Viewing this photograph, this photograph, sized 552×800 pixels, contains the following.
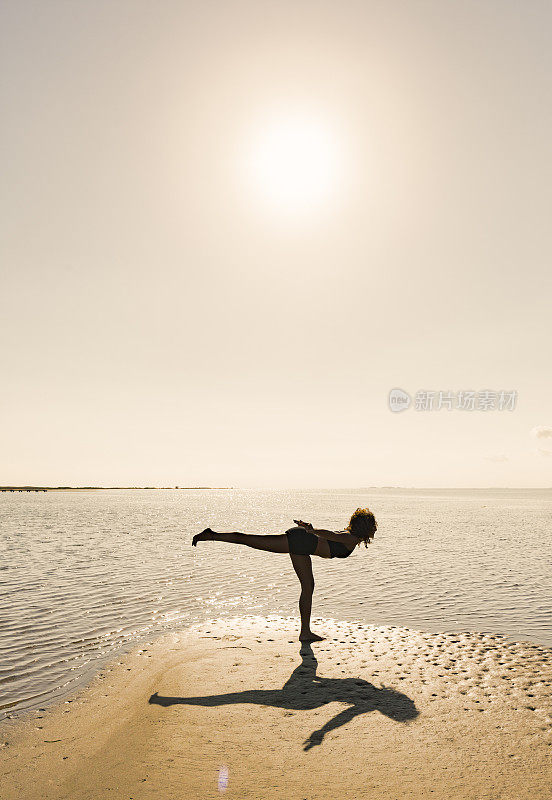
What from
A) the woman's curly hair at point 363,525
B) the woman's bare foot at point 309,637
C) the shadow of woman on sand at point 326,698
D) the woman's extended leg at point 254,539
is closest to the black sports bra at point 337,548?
the woman's curly hair at point 363,525

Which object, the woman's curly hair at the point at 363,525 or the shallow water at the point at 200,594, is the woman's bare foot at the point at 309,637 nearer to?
the woman's curly hair at the point at 363,525

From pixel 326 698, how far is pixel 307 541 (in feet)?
10.1

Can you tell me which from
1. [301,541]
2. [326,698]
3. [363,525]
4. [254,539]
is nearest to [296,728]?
[326,698]

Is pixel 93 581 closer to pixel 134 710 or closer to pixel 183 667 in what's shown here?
pixel 183 667

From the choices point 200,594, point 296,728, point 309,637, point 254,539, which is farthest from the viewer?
point 200,594

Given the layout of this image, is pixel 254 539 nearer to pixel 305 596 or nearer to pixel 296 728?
pixel 305 596

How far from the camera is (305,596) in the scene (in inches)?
415

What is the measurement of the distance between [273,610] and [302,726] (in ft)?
24.1

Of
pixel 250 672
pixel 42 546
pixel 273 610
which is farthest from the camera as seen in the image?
pixel 42 546

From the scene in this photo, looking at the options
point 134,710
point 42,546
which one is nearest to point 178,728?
point 134,710

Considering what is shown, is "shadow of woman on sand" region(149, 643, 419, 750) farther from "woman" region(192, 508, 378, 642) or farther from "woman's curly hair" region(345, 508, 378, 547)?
"woman's curly hair" region(345, 508, 378, 547)

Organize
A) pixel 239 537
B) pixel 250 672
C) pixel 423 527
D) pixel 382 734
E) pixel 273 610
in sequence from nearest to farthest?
1. pixel 382 734
2. pixel 250 672
3. pixel 239 537
4. pixel 273 610
5. pixel 423 527

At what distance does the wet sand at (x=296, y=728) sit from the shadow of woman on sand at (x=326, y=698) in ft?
0.10

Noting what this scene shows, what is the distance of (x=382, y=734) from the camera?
629 centimetres
